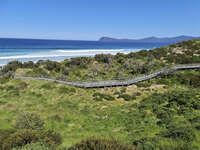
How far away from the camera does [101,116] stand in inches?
699

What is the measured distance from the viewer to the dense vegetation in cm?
901

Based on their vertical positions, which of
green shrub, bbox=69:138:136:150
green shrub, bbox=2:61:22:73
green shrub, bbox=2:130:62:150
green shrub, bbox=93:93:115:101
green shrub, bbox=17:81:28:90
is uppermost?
green shrub, bbox=2:61:22:73

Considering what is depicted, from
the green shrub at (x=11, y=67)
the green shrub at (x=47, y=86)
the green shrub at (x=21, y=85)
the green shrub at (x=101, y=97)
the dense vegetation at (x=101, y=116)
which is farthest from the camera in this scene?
the green shrub at (x=11, y=67)

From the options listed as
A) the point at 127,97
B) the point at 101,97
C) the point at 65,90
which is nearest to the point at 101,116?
the point at 101,97

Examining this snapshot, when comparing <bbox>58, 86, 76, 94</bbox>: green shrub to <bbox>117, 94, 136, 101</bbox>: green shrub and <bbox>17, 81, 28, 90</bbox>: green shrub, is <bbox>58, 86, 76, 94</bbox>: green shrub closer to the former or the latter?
<bbox>17, 81, 28, 90</bbox>: green shrub

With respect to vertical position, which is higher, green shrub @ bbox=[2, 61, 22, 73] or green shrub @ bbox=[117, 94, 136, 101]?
green shrub @ bbox=[2, 61, 22, 73]

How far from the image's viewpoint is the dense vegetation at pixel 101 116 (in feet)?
29.6

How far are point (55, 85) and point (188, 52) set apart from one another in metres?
43.0

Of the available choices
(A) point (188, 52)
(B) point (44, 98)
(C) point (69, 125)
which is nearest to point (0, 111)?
(B) point (44, 98)

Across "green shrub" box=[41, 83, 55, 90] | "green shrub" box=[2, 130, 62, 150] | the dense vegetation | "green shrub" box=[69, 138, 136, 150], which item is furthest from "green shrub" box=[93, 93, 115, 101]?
"green shrub" box=[69, 138, 136, 150]

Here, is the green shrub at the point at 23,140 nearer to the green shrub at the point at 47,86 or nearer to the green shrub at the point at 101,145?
the green shrub at the point at 101,145

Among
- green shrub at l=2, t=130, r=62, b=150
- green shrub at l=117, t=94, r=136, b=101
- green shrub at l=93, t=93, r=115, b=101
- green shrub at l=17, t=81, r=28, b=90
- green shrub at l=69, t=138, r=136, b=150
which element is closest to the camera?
green shrub at l=69, t=138, r=136, b=150

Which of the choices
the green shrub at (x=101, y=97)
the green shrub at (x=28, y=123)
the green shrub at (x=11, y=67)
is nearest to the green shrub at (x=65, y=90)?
the green shrub at (x=101, y=97)

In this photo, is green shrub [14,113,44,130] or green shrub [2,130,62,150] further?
green shrub [14,113,44,130]
